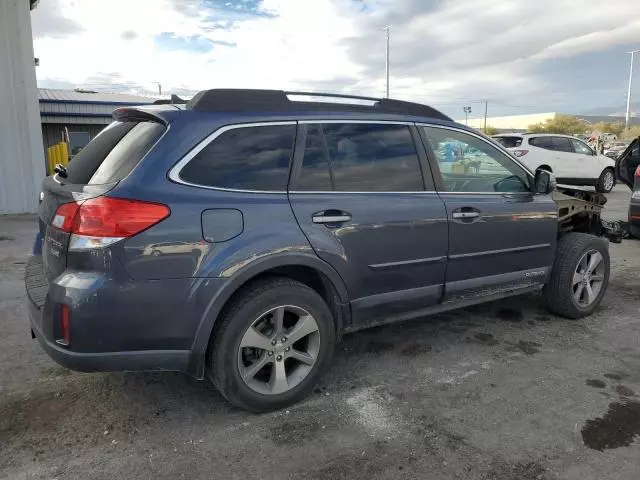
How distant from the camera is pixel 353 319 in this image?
3369mm

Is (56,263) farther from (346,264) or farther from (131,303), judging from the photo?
(346,264)

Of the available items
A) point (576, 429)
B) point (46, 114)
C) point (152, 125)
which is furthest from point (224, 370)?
point (46, 114)

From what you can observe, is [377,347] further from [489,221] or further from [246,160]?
[246,160]

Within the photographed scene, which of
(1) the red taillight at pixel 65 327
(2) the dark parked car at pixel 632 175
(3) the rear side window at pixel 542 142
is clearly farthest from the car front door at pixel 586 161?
(1) the red taillight at pixel 65 327

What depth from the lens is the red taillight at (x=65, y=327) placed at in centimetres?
255

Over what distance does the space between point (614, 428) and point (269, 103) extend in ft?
8.76

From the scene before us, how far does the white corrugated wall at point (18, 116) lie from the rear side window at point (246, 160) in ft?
30.5

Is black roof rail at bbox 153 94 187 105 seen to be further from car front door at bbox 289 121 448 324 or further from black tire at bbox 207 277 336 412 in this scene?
black tire at bbox 207 277 336 412

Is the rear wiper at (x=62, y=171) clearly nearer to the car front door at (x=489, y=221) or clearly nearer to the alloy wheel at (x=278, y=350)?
the alloy wheel at (x=278, y=350)

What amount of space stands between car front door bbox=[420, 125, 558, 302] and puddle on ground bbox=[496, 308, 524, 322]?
18.0 inches

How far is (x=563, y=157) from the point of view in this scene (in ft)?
52.6

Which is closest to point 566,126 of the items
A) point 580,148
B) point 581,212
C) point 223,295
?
point 580,148

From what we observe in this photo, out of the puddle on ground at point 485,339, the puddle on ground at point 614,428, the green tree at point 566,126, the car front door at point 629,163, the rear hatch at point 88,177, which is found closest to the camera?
the rear hatch at point 88,177

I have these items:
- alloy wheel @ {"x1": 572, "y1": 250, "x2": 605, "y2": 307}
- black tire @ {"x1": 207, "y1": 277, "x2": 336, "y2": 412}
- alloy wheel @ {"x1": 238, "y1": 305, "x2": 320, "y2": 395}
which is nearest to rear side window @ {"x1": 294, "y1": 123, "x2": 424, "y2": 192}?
black tire @ {"x1": 207, "y1": 277, "x2": 336, "y2": 412}
